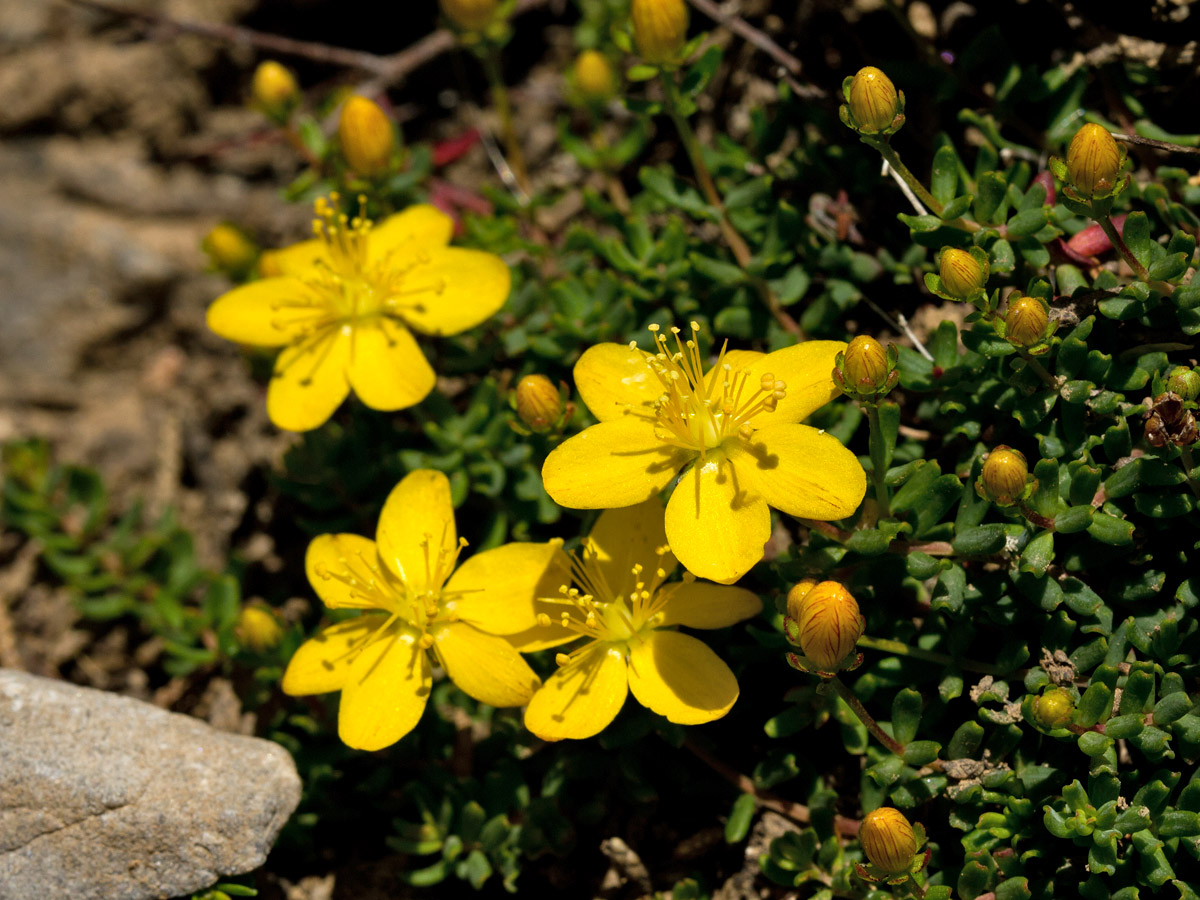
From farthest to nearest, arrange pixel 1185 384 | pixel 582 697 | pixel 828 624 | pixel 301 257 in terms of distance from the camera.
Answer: pixel 301 257 < pixel 582 697 < pixel 1185 384 < pixel 828 624

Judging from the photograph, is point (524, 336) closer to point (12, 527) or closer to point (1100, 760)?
point (1100, 760)

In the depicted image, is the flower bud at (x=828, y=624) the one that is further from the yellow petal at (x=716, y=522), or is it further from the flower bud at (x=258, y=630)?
the flower bud at (x=258, y=630)

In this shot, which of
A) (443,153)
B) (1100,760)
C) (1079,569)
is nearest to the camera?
(1100,760)

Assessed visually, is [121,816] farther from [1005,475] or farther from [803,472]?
[1005,475]

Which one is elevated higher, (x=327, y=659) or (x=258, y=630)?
(x=327, y=659)

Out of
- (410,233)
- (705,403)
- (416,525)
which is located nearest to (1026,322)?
(705,403)

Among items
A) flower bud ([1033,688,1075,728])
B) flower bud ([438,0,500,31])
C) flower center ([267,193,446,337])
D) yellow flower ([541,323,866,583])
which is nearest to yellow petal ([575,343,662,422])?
yellow flower ([541,323,866,583])

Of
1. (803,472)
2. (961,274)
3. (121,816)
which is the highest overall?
(961,274)

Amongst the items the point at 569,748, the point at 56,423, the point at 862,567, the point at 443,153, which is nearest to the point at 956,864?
the point at 862,567
